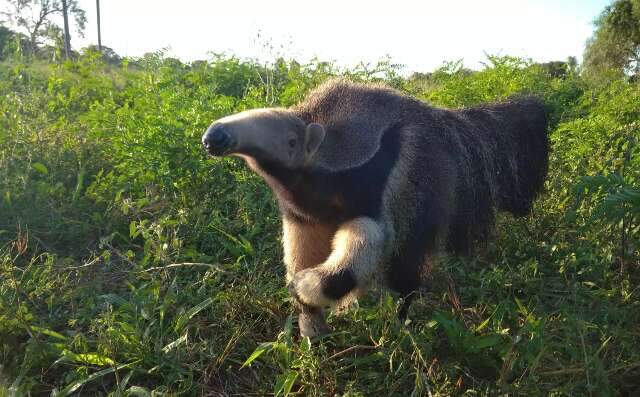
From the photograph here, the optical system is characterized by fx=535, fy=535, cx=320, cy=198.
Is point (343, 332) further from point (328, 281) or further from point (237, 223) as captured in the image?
point (237, 223)

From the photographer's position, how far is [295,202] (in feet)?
9.45

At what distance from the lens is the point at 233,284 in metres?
3.21

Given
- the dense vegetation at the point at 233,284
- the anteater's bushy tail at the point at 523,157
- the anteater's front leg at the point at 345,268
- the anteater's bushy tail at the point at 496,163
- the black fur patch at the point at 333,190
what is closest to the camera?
the dense vegetation at the point at 233,284

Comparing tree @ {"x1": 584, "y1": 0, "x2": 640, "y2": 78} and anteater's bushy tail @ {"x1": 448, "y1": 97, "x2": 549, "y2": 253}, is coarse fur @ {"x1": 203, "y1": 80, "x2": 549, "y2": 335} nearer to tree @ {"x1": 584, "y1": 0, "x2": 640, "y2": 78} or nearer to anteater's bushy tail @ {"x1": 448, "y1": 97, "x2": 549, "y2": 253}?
anteater's bushy tail @ {"x1": 448, "y1": 97, "x2": 549, "y2": 253}

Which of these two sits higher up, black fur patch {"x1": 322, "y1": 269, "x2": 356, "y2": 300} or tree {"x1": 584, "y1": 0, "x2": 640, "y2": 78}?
tree {"x1": 584, "y1": 0, "x2": 640, "y2": 78}

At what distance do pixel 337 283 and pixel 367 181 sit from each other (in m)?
0.57

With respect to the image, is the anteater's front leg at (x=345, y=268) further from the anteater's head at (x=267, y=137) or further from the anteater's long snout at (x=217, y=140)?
the anteater's long snout at (x=217, y=140)

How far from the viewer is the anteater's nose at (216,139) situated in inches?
90.6

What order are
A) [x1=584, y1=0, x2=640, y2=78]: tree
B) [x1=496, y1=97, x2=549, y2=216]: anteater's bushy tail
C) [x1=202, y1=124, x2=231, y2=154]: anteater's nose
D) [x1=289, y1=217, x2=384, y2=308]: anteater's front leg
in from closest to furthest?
[x1=202, y1=124, x2=231, y2=154]: anteater's nose → [x1=289, y1=217, x2=384, y2=308]: anteater's front leg → [x1=496, y1=97, x2=549, y2=216]: anteater's bushy tail → [x1=584, y1=0, x2=640, y2=78]: tree

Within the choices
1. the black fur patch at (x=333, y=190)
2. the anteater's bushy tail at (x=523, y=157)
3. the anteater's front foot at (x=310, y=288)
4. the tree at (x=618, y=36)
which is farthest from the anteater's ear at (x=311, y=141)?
the tree at (x=618, y=36)

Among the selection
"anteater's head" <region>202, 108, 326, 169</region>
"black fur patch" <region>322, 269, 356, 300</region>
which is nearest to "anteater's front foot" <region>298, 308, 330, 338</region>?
"black fur patch" <region>322, 269, 356, 300</region>

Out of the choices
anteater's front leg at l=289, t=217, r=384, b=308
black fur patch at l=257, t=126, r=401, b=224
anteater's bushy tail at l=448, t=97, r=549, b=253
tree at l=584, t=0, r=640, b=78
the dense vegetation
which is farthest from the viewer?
tree at l=584, t=0, r=640, b=78

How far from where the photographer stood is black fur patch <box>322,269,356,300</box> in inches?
106

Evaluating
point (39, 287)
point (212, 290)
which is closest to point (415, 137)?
point (212, 290)
